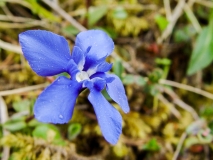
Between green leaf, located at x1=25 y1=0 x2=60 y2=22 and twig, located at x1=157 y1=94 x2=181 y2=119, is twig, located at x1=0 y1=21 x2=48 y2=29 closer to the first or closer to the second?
green leaf, located at x1=25 y1=0 x2=60 y2=22

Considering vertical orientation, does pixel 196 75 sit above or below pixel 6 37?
below

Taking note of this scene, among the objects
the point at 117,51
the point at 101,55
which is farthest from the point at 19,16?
the point at 101,55

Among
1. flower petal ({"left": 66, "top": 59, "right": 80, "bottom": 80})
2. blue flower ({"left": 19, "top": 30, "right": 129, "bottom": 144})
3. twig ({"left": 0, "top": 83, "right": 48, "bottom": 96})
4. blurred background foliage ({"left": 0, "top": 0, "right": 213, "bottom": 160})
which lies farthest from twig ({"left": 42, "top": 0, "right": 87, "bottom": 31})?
flower petal ({"left": 66, "top": 59, "right": 80, "bottom": 80})

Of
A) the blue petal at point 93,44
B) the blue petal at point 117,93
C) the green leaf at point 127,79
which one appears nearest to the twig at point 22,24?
the green leaf at point 127,79

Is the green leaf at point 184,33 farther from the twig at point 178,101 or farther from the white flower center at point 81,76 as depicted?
the white flower center at point 81,76

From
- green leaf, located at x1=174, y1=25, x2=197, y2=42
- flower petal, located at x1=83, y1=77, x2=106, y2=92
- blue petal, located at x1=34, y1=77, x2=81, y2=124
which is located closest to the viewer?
blue petal, located at x1=34, y1=77, x2=81, y2=124

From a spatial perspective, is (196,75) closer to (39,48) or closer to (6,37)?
(6,37)

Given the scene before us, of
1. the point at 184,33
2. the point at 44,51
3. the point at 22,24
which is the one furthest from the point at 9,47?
the point at 184,33
